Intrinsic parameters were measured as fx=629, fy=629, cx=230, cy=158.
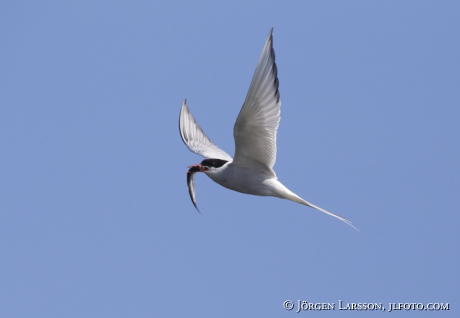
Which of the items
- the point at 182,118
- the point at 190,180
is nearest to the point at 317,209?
the point at 190,180

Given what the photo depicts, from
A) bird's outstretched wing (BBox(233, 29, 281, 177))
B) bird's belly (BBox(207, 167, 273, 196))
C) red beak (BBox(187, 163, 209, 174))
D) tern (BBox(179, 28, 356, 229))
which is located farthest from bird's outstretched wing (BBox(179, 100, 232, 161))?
bird's outstretched wing (BBox(233, 29, 281, 177))

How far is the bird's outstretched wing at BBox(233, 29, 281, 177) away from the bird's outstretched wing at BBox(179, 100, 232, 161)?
7.26 feet

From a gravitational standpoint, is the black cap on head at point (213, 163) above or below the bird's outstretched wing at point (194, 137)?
below

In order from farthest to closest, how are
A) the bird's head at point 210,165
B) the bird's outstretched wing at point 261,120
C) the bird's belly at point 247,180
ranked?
1. the bird's head at point 210,165
2. the bird's belly at point 247,180
3. the bird's outstretched wing at point 261,120

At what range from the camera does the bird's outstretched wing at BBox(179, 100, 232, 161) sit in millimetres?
12391

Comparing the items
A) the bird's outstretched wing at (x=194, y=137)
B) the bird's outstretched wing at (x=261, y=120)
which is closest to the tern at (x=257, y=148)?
the bird's outstretched wing at (x=261, y=120)

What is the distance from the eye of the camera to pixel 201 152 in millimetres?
12203

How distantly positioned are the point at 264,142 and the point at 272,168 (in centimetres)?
57

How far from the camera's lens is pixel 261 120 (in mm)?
9617

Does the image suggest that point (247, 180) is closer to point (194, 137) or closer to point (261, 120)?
point (261, 120)

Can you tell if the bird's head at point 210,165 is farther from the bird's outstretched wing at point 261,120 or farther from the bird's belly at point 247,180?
the bird's outstretched wing at point 261,120

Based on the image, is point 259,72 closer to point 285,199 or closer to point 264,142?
point 264,142

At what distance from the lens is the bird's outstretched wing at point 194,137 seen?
12.4m

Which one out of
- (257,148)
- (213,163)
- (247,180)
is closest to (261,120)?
(257,148)
